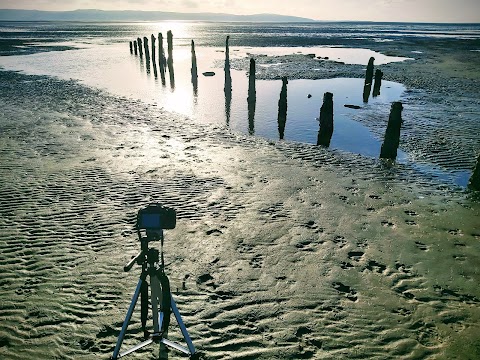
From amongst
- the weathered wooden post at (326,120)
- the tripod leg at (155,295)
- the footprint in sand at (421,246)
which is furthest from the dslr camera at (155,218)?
the weathered wooden post at (326,120)

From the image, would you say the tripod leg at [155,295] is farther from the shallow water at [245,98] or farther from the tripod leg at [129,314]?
the shallow water at [245,98]

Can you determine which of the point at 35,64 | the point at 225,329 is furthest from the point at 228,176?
the point at 35,64

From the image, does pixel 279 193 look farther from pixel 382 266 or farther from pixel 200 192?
pixel 382 266

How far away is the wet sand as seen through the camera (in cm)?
506

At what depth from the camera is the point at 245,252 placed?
284 inches

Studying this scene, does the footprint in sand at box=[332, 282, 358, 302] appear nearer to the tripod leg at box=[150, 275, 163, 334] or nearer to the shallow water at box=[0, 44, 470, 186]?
the tripod leg at box=[150, 275, 163, 334]

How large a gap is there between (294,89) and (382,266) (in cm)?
2249

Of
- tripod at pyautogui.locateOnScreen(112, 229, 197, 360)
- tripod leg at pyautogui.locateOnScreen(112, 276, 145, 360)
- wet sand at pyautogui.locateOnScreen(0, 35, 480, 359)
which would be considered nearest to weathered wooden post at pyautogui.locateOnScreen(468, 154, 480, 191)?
wet sand at pyautogui.locateOnScreen(0, 35, 480, 359)

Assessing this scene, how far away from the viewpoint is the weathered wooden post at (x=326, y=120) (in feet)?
47.4

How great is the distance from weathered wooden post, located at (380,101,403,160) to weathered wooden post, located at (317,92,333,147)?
91.5 inches

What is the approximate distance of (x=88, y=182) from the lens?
10344 mm

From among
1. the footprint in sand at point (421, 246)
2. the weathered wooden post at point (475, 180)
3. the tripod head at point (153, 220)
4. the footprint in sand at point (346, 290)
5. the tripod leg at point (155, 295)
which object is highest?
the tripod head at point (153, 220)

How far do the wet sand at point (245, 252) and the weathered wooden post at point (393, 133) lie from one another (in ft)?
2.59

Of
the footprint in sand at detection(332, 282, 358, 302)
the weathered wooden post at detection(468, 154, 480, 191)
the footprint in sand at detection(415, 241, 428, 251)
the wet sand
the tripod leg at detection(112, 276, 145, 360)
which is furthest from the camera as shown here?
the weathered wooden post at detection(468, 154, 480, 191)
